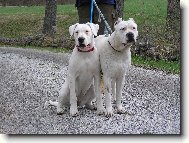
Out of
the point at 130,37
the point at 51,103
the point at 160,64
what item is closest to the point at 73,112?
the point at 51,103

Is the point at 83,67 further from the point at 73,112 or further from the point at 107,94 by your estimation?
the point at 73,112

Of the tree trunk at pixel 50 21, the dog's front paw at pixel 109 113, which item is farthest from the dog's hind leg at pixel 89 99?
the tree trunk at pixel 50 21

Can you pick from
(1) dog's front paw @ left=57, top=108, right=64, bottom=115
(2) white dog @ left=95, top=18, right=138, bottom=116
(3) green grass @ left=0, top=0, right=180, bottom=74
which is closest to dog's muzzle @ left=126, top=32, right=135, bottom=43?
(2) white dog @ left=95, top=18, right=138, bottom=116

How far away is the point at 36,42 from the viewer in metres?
19.7

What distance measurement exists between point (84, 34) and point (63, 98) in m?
1.02

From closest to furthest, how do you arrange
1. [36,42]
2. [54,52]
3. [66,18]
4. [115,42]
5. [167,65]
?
[115,42], [167,65], [54,52], [36,42], [66,18]

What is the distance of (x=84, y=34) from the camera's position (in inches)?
256

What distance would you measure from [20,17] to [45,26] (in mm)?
10503

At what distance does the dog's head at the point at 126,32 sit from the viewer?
632 cm

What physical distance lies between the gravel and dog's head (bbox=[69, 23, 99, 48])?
40.7 inches

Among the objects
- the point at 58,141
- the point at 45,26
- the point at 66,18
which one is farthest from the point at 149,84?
the point at 66,18

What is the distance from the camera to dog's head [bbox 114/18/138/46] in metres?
6.32

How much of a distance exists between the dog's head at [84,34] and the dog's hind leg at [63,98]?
714 mm

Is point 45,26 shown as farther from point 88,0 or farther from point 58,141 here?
point 58,141
